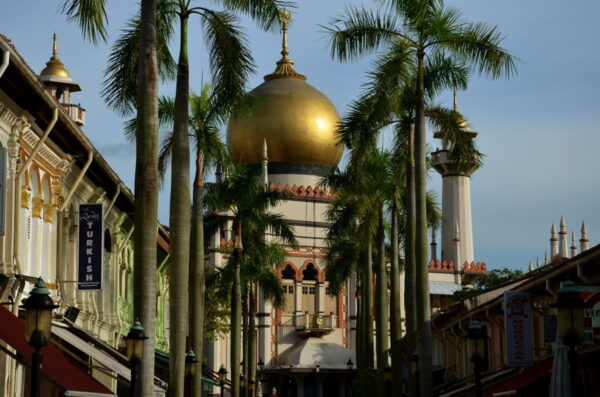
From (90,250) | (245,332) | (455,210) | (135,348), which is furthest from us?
(455,210)

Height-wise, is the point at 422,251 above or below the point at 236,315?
above

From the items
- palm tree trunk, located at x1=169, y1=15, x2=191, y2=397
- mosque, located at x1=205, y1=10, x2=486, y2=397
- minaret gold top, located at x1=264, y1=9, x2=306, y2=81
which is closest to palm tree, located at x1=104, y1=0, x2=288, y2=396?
palm tree trunk, located at x1=169, y1=15, x2=191, y2=397

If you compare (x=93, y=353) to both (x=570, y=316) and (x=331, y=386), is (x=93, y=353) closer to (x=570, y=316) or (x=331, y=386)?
(x=570, y=316)

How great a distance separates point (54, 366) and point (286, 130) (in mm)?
58249

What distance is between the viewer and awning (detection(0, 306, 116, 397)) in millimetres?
19594

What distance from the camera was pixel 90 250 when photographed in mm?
28531

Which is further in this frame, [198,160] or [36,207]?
[198,160]

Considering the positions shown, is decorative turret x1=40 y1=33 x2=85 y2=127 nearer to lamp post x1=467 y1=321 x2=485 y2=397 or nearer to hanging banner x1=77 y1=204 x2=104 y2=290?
hanging banner x1=77 y1=204 x2=104 y2=290

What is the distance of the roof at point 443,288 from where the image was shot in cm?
8138

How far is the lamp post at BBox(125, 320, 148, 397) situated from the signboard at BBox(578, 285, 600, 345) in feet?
26.8

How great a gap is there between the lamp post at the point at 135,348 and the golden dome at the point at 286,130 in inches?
2339

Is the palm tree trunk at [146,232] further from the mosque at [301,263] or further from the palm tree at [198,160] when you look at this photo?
the mosque at [301,263]

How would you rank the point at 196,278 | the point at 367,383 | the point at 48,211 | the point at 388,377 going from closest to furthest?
the point at 48,211, the point at 196,278, the point at 388,377, the point at 367,383

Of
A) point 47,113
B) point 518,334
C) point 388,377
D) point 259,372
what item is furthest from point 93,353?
point 259,372
